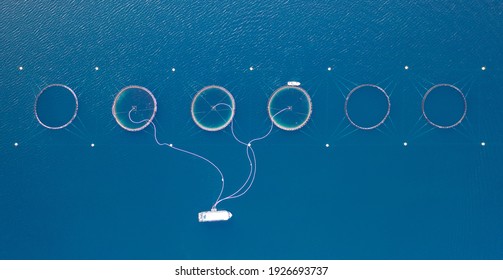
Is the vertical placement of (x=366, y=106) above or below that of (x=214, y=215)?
above

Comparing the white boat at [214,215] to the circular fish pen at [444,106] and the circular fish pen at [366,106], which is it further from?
the circular fish pen at [444,106]

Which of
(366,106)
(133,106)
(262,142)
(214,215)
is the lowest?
(214,215)

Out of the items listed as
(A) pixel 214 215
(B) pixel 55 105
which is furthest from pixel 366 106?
(B) pixel 55 105

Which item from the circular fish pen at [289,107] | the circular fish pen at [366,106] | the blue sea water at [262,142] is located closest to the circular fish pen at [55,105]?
the blue sea water at [262,142]

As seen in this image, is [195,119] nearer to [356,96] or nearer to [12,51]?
[356,96]

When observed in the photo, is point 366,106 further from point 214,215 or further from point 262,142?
point 214,215

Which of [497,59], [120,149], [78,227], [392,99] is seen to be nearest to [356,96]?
[392,99]
